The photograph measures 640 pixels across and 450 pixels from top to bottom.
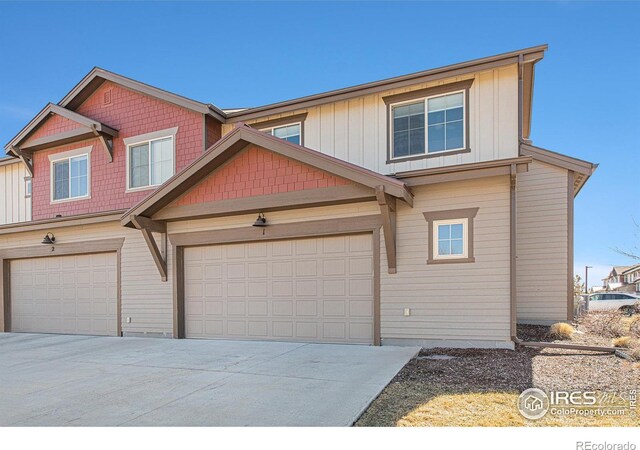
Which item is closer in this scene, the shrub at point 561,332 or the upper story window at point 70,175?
the shrub at point 561,332

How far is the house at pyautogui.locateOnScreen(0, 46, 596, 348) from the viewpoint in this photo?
862 centimetres

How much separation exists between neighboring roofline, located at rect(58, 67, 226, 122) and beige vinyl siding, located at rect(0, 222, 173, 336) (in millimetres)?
3751

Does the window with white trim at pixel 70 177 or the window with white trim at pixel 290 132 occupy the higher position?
the window with white trim at pixel 290 132

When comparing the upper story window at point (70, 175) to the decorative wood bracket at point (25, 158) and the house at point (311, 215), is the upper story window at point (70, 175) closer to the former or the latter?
the house at point (311, 215)

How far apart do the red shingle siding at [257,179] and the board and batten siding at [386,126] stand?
1448 mm

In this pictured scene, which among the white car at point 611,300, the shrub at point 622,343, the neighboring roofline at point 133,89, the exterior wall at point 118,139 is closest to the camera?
the shrub at point 622,343

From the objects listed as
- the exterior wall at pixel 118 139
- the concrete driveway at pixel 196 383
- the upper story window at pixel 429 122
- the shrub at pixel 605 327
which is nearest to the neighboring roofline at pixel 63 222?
the exterior wall at pixel 118 139

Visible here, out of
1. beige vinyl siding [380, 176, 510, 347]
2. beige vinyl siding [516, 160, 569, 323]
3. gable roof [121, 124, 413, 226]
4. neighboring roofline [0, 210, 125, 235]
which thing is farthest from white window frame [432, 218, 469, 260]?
neighboring roofline [0, 210, 125, 235]

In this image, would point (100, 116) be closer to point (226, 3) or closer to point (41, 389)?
point (226, 3)

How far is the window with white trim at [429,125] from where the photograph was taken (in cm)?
924

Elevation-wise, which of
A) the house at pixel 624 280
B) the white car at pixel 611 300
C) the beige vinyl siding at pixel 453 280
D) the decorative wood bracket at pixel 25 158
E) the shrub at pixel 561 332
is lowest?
the house at pixel 624 280

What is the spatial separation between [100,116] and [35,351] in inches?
278

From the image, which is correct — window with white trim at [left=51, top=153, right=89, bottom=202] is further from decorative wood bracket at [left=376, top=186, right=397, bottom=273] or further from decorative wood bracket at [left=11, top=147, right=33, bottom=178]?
decorative wood bracket at [left=376, top=186, right=397, bottom=273]

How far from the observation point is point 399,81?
9.60 metres
